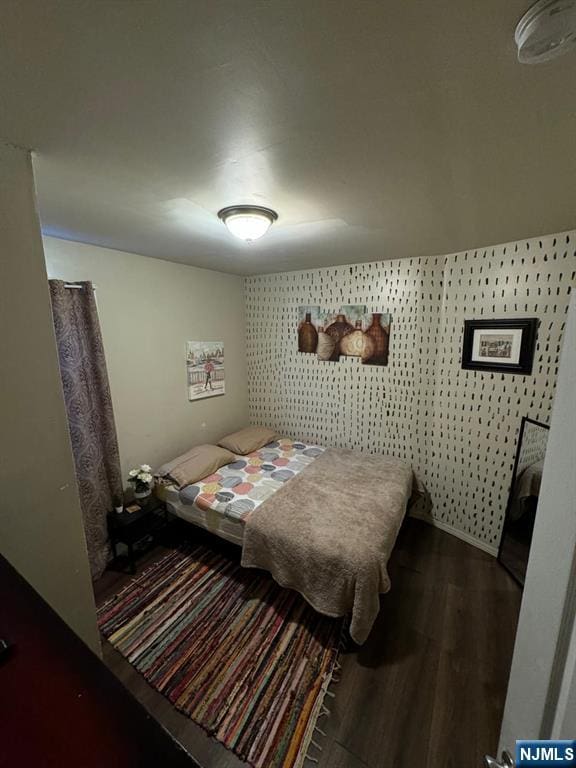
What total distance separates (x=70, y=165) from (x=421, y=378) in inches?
111

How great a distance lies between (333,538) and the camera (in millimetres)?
1789

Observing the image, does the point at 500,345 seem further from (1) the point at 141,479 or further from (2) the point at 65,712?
(1) the point at 141,479

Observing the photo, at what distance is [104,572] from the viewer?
2.27 m

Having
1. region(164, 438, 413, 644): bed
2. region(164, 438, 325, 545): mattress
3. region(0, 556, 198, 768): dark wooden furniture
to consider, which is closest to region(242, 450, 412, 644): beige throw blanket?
region(164, 438, 413, 644): bed

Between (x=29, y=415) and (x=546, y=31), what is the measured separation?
5.69ft

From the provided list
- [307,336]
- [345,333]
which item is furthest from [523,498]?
[307,336]

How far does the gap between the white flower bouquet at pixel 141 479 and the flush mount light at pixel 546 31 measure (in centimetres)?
295

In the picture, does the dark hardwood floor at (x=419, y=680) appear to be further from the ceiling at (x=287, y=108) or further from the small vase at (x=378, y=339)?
the ceiling at (x=287, y=108)

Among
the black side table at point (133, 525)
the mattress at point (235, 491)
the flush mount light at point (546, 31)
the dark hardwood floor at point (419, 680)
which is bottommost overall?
the dark hardwood floor at point (419, 680)

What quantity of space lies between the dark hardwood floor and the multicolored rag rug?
0.07 meters

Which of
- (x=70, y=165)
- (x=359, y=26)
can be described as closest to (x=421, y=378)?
(x=359, y=26)

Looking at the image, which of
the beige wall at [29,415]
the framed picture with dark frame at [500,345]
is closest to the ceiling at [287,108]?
the beige wall at [29,415]

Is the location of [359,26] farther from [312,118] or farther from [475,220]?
[475,220]

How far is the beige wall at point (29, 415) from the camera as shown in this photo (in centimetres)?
97
